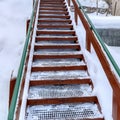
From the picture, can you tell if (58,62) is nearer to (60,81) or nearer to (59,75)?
(59,75)

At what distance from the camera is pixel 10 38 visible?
7.38 meters

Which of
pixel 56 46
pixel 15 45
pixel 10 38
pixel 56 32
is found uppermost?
pixel 56 32

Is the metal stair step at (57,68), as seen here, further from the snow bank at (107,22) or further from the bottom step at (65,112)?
the snow bank at (107,22)

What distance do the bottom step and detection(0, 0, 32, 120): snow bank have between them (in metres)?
1.38

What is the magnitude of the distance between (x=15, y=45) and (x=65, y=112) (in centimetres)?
426

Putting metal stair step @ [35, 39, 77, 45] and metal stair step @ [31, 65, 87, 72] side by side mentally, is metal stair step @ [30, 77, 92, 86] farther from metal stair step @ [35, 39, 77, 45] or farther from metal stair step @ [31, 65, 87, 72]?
metal stair step @ [35, 39, 77, 45]

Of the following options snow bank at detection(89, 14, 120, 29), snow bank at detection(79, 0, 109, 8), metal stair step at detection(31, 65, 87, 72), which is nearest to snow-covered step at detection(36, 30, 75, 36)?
snow bank at detection(89, 14, 120, 29)

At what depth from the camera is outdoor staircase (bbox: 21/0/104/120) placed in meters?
3.09

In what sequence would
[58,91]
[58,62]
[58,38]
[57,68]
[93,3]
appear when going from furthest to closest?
[93,3]
[58,38]
[58,62]
[57,68]
[58,91]

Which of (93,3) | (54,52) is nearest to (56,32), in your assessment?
(54,52)

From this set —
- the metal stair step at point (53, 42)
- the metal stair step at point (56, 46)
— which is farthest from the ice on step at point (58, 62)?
the metal stair step at point (53, 42)

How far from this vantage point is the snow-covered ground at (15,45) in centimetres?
370

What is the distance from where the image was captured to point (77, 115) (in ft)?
9.90

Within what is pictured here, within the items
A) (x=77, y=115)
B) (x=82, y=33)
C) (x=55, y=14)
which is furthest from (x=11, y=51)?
(x=77, y=115)
